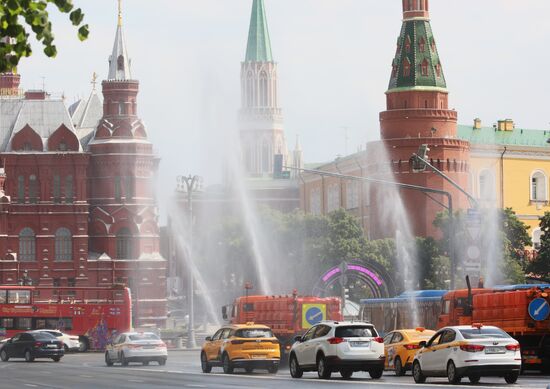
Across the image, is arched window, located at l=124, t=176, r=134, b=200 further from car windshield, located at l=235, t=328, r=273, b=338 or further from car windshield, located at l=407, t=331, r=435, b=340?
car windshield, located at l=407, t=331, r=435, b=340

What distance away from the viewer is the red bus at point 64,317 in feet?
276

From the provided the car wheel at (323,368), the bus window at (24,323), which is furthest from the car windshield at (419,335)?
the bus window at (24,323)

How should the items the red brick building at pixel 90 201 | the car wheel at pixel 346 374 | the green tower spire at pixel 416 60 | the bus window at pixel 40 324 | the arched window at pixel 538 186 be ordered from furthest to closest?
1. the arched window at pixel 538 186
2. the green tower spire at pixel 416 60
3. the red brick building at pixel 90 201
4. the bus window at pixel 40 324
5. the car wheel at pixel 346 374

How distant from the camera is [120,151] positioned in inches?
4899

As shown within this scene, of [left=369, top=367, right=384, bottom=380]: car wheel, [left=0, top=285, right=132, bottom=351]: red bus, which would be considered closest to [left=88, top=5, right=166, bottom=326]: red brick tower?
[left=0, top=285, right=132, bottom=351]: red bus

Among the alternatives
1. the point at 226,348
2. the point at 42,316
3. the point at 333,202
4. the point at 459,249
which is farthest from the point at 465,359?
the point at 333,202

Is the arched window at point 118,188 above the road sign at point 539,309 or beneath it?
above

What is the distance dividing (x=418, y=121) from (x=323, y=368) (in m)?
99.3

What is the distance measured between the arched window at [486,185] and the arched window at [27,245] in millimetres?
42950

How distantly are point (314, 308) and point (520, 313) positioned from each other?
13.5 meters

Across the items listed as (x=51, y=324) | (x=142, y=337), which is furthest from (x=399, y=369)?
(x=51, y=324)

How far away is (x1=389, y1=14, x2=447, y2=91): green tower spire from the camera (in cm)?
13225

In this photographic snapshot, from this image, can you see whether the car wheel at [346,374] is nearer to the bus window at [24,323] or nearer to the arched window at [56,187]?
the bus window at [24,323]

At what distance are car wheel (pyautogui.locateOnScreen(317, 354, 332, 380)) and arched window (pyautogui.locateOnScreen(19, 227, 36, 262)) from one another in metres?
89.3
